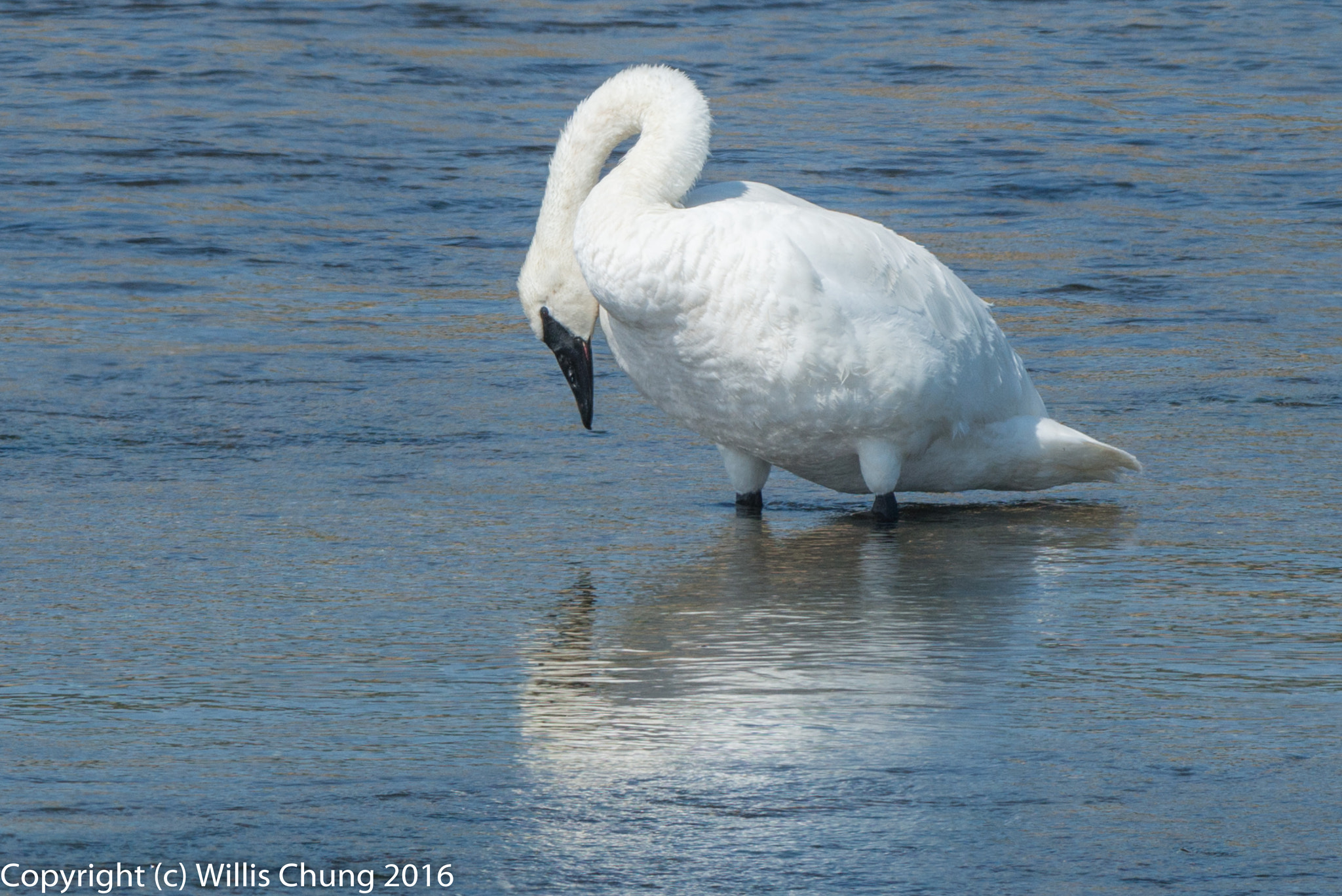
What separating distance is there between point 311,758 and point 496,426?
13.3 feet

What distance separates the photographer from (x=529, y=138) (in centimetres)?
1597

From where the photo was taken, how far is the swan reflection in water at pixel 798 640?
15.2ft

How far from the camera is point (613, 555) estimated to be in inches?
259

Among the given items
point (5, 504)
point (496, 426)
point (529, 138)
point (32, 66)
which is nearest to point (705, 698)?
point (5, 504)

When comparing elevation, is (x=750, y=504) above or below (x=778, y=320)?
below

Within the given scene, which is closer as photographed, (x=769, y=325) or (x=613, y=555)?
(x=613, y=555)

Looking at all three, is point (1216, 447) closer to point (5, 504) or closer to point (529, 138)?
point (5, 504)

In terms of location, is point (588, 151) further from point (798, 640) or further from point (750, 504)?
point (798, 640)

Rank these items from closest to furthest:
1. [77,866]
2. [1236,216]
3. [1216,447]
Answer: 1. [77,866]
2. [1216,447]
3. [1236,216]

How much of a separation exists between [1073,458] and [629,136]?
1.88m

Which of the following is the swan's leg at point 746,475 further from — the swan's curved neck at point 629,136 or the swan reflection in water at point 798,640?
the swan's curved neck at point 629,136

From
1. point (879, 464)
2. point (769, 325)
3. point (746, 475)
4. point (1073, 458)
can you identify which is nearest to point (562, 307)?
point (746, 475)

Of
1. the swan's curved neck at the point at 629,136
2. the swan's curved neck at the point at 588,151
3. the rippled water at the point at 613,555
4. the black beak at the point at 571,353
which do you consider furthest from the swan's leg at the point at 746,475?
the swan's curved neck at the point at 629,136

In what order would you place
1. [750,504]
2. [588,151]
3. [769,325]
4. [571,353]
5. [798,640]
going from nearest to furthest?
[798,640] < [769,325] < [750,504] < [588,151] < [571,353]
